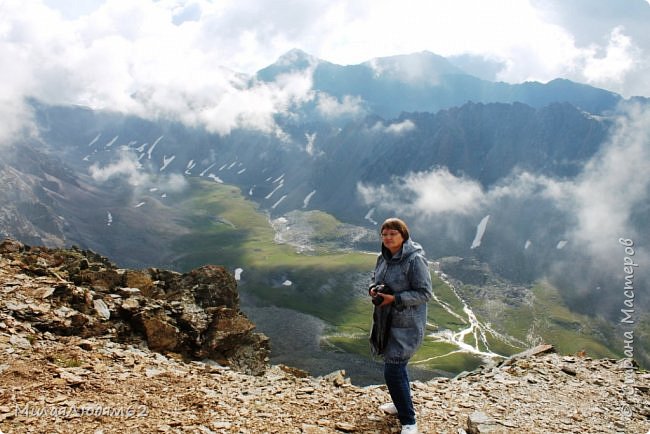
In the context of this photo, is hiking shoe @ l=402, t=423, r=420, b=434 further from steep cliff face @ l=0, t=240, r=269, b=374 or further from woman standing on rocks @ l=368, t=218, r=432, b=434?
steep cliff face @ l=0, t=240, r=269, b=374

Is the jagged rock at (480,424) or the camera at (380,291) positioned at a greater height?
the camera at (380,291)

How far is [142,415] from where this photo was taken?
11.4 metres

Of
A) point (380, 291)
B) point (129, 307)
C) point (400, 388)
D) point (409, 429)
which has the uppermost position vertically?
point (380, 291)

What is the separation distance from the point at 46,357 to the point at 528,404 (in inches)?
683

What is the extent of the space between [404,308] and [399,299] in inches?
17.2

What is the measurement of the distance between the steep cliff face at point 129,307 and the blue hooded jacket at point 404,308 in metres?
15.5

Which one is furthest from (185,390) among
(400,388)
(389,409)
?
(400,388)

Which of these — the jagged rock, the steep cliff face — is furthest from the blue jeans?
the steep cliff face

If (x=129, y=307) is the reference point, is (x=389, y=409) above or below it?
above

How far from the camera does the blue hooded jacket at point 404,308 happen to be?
10336mm

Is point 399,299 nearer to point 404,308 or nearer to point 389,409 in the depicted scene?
point 404,308

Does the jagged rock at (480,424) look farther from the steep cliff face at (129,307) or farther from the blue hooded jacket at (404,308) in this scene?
the steep cliff face at (129,307)

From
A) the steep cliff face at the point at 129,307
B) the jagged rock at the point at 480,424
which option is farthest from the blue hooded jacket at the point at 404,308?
the steep cliff face at the point at 129,307

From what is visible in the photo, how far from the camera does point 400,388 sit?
11055 mm
